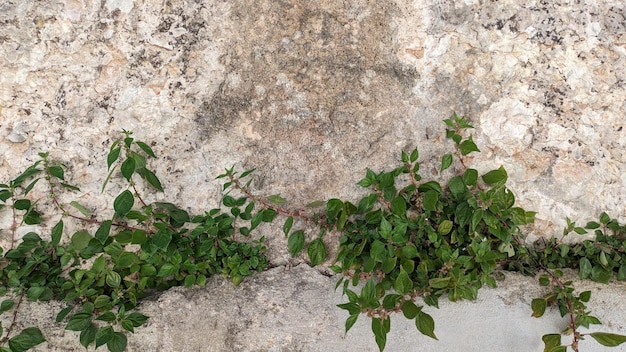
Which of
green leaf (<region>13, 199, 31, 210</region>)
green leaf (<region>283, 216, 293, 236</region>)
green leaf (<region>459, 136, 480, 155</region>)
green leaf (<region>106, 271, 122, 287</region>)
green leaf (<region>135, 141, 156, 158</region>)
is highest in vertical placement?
green leaf (<region>135, 141, 156, 158</region>)

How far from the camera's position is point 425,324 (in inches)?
66.0

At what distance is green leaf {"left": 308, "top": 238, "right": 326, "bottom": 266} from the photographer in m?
1.88

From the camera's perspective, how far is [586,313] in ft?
5.61

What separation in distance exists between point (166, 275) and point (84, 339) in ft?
1.04

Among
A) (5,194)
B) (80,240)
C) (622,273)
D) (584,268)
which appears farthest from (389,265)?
(5,194)

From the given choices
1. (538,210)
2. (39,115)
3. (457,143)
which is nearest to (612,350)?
(538,210)

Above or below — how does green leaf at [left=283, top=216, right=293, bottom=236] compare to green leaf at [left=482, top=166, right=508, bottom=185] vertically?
below

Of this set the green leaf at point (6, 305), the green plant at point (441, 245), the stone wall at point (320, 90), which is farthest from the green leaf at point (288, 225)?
the green leaf at point (6, 305)

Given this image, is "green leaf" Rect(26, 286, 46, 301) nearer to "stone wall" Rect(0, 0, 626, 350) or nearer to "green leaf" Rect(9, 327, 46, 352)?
"green leaf" Rect(9, 327, 46, 352)

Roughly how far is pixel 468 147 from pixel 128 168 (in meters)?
1.12

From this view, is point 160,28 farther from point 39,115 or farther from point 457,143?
point 457,143

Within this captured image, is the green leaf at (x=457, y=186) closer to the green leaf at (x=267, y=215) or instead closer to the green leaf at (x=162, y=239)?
the green leaf at (x=267, y=215)

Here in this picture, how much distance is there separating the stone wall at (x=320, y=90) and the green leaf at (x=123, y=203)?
0.14 m

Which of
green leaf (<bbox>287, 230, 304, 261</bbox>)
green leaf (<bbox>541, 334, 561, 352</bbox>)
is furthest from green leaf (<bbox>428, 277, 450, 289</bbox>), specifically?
green leaf (<bbox>287, 230, 304, 261</bbox>)
